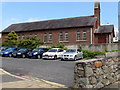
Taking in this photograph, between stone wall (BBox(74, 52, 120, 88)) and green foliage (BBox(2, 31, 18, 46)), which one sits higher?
green foliage (BBox(2, 31, 18, 46))

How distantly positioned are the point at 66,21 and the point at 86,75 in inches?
1404

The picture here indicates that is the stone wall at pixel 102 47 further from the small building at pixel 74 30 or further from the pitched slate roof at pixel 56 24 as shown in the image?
the pitched slate roof at pixel 56 24

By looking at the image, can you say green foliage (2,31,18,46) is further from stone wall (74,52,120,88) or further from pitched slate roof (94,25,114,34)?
stone wall (74,52,120,88)

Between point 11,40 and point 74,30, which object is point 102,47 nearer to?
point 74,30

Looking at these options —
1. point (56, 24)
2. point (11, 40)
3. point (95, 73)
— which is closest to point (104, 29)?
point (56, 24)

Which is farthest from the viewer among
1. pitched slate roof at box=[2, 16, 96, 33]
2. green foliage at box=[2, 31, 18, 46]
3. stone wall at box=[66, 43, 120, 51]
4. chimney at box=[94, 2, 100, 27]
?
green foliage at box=[2, 31, 18, 46]

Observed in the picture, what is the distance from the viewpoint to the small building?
114 ft

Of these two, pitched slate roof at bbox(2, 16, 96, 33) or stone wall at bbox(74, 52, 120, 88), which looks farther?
pitched slate roof at bbox(2, 16, 96, 33)

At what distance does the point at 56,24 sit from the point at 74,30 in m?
6.04

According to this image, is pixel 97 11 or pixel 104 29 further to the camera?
pixel 97 11

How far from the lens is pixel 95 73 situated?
5637 mm

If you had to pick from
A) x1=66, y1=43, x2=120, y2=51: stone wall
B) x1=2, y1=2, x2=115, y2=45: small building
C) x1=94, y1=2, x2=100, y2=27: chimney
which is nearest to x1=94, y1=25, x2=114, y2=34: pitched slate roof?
x1=2, y1=2, x2=115, y2=45: small building

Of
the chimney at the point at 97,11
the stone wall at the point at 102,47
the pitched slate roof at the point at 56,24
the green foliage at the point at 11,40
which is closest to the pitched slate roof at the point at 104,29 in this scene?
the chimney at the point at 97,11

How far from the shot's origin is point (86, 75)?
208 inches
